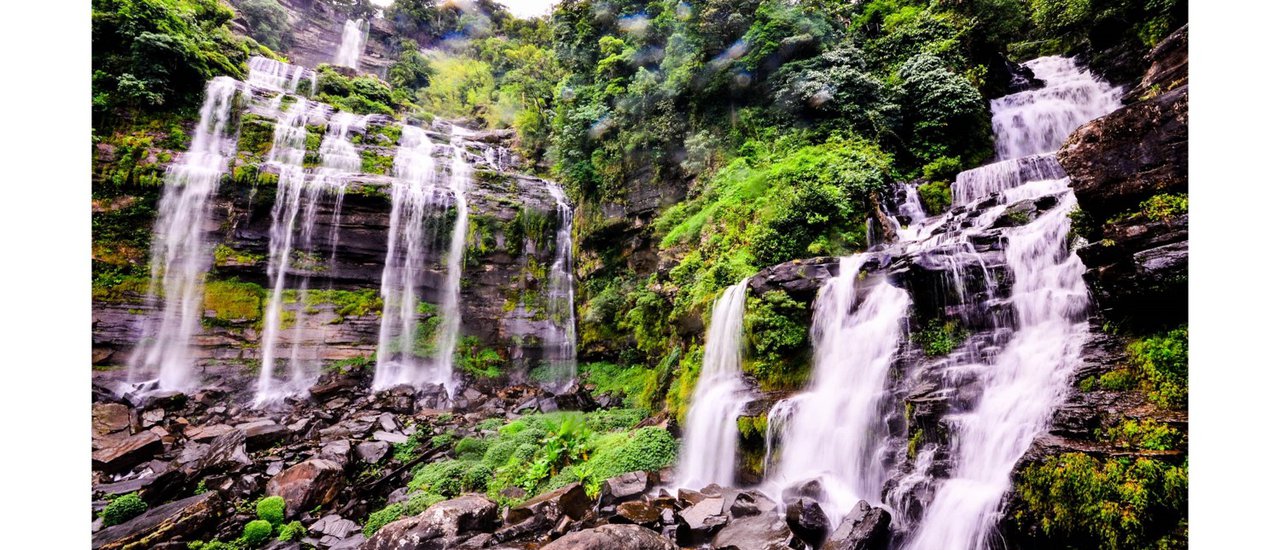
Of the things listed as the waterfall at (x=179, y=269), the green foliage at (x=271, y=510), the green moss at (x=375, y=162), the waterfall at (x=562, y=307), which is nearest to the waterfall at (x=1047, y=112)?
the waterfall at (x=562, y=307)

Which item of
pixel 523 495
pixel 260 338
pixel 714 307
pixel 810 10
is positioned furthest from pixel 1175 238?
pixel 260 338

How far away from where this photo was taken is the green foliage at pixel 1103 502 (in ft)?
10.0

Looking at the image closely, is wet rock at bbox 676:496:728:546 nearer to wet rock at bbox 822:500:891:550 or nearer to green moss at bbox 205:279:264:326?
wet rock at bbox 822:500:891:550

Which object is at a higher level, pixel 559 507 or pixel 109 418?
pixel 559 507

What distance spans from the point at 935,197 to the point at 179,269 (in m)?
19.7

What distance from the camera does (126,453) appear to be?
8359mm

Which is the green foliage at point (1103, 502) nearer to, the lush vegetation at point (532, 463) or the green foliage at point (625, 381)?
the lush vegetation at point (532, 463)

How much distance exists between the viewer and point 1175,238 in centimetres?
377

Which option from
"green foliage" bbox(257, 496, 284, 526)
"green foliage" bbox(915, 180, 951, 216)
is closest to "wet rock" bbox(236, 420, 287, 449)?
"green foliage" bbox(257, 496, 284, 526)

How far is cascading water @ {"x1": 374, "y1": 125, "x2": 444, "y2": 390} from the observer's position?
15.6m

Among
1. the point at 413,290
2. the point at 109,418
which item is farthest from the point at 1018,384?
the point at 413,290

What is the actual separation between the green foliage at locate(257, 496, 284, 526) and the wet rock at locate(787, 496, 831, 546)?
6610 mm

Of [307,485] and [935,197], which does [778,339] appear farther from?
[307,485]

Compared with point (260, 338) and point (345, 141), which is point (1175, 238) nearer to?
point (260, 338)
